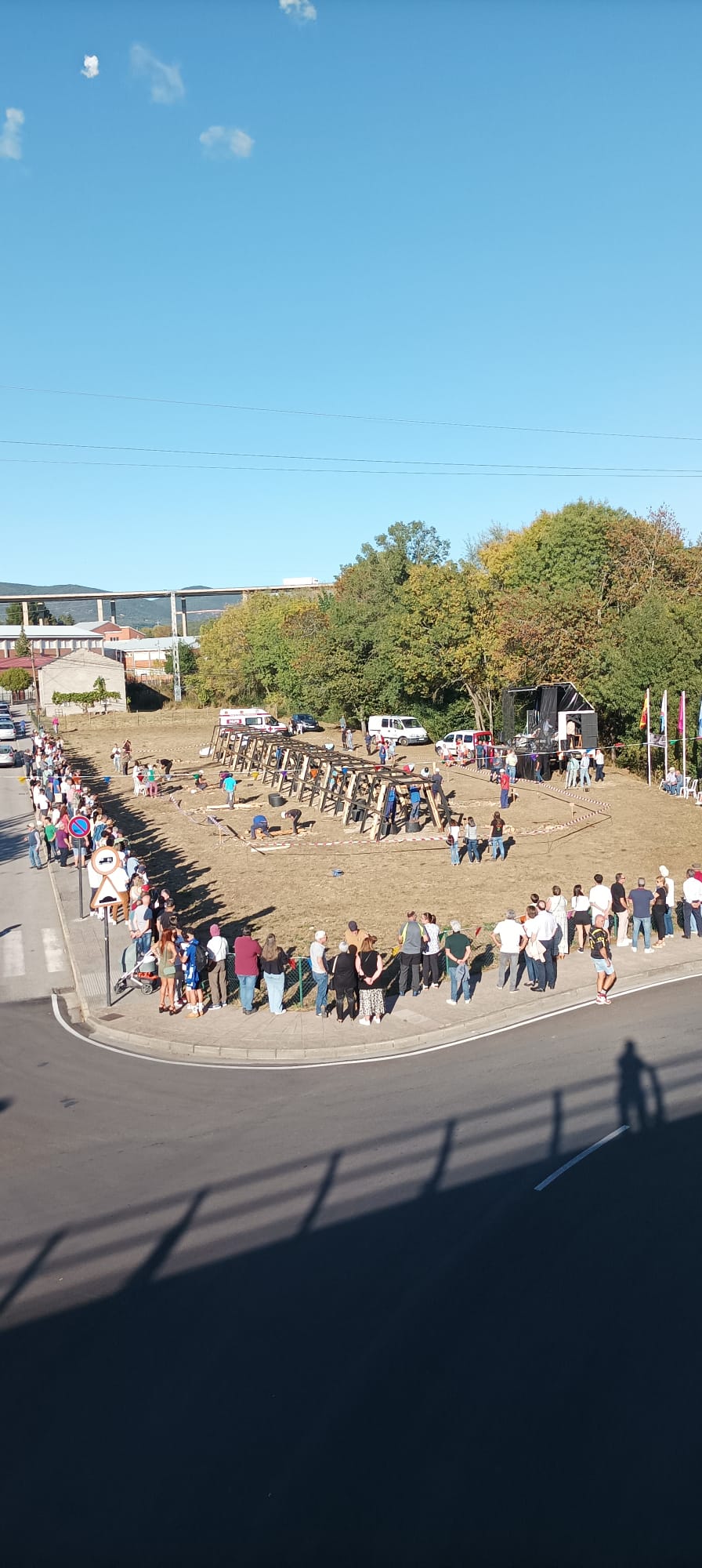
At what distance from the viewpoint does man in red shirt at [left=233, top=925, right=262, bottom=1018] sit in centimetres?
1501

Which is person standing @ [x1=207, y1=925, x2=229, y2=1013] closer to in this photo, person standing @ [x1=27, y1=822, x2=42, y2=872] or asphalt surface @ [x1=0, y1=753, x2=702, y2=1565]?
asphalt surface @ [x1=0, y1=753, x2=702, y2=1565]

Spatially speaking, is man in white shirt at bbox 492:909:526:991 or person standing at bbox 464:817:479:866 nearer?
man in white shirt at bbox 492:909:526:991

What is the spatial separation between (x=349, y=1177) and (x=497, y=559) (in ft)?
205

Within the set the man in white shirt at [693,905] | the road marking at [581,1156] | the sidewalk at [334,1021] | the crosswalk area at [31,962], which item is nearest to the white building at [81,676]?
the crosswalk area at [31,962]

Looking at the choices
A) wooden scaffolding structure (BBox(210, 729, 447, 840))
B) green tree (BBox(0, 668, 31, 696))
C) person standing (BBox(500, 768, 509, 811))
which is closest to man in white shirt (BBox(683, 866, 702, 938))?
wooden scaffolding structure (BBox(210, 729, 447, 840))

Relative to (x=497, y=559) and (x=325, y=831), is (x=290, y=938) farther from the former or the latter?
(x=497, y=559)

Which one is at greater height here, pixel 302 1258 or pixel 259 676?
pixel 259 676

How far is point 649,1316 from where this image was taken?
297 inches

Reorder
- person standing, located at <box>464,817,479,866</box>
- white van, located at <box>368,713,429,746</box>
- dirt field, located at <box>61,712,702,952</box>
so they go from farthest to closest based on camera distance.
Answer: white van, located at <box>368,713,429,746</box>
person standing, located at <box>464,817,479,866</box>
dirt field, located at <box>61,712,702,952</box>

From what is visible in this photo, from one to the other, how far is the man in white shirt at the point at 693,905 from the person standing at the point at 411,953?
5.70m

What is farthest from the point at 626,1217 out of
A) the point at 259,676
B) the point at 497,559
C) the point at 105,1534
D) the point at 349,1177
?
the point at 259,676

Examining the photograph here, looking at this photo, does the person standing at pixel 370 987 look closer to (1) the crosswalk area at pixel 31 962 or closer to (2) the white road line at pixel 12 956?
(1) the crosswalk area at pixel 31 962

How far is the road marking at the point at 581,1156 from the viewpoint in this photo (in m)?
9.59

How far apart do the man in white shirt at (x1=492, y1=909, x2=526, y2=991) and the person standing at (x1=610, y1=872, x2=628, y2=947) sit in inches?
114
